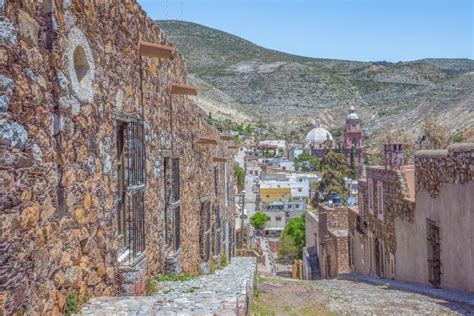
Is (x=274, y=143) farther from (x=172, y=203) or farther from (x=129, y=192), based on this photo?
(x=129, y=192)

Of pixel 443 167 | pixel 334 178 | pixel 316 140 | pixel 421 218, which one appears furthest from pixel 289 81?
pixel 443 167

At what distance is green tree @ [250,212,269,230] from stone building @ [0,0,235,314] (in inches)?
1930

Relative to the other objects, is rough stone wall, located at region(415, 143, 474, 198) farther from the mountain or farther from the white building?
the mountain

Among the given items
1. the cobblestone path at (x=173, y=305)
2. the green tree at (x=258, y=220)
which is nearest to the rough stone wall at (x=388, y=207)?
the cobblestone path at (x=173, y=305)

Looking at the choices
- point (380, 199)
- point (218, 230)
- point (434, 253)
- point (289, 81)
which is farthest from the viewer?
point (289, 81)

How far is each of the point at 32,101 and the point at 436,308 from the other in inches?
287

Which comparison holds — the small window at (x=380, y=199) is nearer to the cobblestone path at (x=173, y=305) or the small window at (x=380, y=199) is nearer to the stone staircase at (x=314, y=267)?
the stone staircase at (x=314, y=267)

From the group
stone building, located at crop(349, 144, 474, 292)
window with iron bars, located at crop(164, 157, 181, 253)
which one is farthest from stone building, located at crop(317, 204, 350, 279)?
window with iron bars, located at crop(164, 157, 181, 253)

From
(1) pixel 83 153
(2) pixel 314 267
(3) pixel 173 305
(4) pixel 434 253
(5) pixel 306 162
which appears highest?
(1) pixel 83 153

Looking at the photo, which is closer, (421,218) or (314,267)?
(421,218)

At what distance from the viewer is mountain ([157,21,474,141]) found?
415 feet

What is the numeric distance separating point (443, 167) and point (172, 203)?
19.5 ft

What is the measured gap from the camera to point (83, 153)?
4957 mm

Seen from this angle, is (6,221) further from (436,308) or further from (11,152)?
(436,308)
